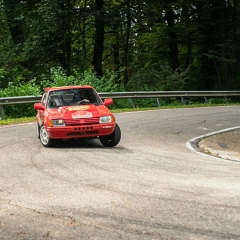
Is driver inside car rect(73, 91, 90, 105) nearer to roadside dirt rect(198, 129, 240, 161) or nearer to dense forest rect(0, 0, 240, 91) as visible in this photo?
roadside dirt rect(198, 129, 240, 161)

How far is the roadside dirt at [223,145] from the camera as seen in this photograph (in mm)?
10833

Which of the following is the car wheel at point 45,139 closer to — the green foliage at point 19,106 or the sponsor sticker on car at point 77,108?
the sponsor sticker on car at point 77,108

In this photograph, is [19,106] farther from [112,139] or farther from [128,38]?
[128,38]

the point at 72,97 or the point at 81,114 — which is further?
the point at 72,97

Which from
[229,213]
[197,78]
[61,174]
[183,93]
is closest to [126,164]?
[61,174]

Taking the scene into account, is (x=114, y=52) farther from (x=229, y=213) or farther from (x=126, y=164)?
(x=229, y=213)

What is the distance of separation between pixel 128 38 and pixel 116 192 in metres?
25.5

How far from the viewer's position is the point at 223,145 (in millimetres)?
12617

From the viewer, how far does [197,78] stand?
35375mm

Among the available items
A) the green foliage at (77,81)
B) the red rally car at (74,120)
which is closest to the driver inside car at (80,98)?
the red rally car at (74,120)

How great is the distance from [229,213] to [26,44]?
2446cm

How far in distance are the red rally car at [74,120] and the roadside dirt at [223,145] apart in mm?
2316

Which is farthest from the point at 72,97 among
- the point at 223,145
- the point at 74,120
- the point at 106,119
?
the point at 223,145

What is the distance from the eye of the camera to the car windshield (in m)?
11.6
